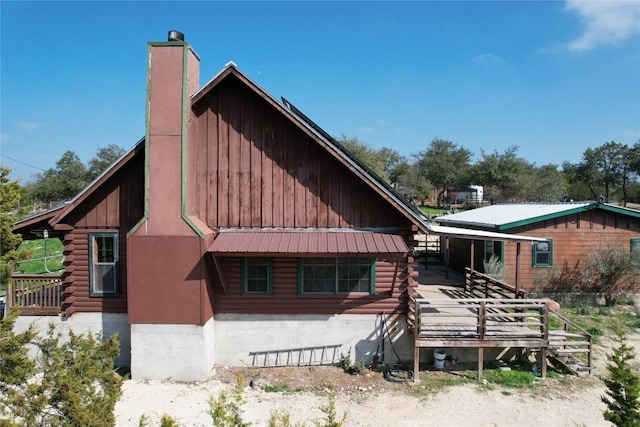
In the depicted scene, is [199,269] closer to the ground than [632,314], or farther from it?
farther from it

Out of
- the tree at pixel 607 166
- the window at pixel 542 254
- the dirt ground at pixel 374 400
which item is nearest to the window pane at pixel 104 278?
the dirt ground at pixel 374 400

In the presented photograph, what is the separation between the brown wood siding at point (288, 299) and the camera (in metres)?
10.8

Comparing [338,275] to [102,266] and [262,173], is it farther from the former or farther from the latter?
[102,266]

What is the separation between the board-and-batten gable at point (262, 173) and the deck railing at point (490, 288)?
3.87 metres

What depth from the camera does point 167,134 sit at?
988 cm

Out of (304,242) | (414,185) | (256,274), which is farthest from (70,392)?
(414,185)

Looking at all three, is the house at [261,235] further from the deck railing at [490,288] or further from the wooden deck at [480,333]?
the deck railing at [490,288]

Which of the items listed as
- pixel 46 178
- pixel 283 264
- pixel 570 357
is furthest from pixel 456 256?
pixel 46 178

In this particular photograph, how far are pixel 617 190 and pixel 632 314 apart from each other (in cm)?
5594

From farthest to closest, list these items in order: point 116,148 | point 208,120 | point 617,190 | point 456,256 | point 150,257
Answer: point 116,148 → point 617,190 → point 456,256 → point 208,120 → point 150,257

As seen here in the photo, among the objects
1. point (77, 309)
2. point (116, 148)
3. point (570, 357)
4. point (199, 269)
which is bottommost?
point (570, 357)

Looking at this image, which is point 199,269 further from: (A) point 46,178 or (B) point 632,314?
(A) point 46,178

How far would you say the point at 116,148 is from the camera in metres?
73.7

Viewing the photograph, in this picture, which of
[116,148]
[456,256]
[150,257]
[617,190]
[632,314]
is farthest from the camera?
[116,148]
